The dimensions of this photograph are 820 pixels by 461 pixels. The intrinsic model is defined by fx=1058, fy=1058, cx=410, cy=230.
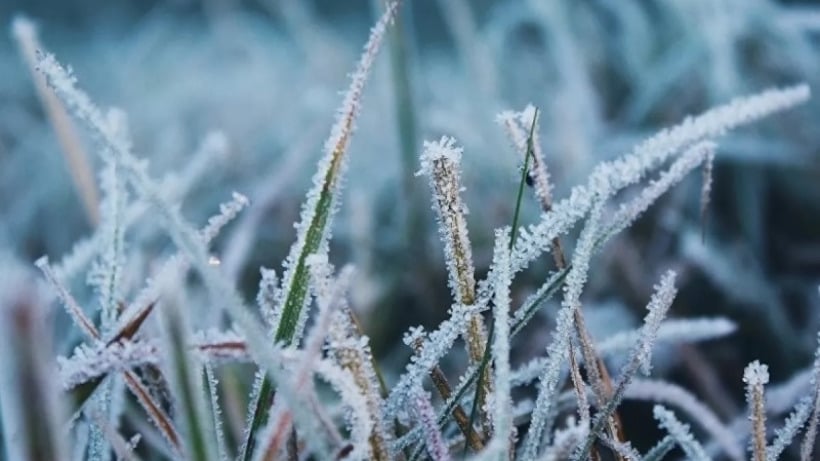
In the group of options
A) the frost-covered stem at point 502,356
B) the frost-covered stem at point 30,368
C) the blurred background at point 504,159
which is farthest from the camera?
the blurred background at point 504,159

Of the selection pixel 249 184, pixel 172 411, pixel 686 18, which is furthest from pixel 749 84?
pixel 172 411

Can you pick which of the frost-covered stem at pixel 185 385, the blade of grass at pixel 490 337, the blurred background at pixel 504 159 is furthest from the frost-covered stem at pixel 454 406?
the blurred background at pixel 504 159

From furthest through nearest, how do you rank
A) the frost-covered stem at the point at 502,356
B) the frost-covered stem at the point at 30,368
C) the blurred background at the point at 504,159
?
the blurred background at the point at 504,159
the frost-covered stem at the point at 502,356
the frost-covered stem at the point at 30,368

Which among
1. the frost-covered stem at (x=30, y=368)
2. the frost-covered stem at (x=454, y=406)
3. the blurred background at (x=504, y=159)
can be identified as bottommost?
the frost-covered stem at (x=30, y=368)

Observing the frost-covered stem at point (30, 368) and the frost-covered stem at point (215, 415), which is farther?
the frost-covered stem at point (215, 415)

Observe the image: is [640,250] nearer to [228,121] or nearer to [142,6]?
[228,121]

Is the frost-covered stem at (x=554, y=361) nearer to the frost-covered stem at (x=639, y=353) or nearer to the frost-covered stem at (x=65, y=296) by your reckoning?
the frost-covered stem at (x=639, y=353)

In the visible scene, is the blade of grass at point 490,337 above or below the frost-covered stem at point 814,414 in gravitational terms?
above
